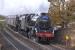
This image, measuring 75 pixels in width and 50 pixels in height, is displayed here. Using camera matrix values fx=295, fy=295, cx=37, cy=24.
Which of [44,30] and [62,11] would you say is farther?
[62,11]

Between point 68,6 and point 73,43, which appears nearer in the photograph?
point 73,43

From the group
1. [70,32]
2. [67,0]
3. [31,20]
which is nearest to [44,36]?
[70,32]

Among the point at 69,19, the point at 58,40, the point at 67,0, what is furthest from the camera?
the point at 67,0

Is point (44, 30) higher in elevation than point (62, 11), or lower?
lower

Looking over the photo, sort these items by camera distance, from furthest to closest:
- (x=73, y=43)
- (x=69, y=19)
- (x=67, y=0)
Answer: (x=67, y=0) → (x=69, y=19) → (x=73, y=43)

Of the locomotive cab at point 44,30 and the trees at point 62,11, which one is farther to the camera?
the trees at point 62,11

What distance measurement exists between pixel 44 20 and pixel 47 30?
1.26 meters

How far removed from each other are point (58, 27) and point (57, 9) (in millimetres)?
3056

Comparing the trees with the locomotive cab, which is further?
the trees

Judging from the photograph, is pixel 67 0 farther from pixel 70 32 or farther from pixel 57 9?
pixel 70 32

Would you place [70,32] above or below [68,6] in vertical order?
below

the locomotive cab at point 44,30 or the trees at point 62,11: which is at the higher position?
the trees at point 62,11

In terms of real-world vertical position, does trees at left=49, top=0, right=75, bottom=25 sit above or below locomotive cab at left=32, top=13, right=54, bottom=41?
above

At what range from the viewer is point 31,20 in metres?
37.3
